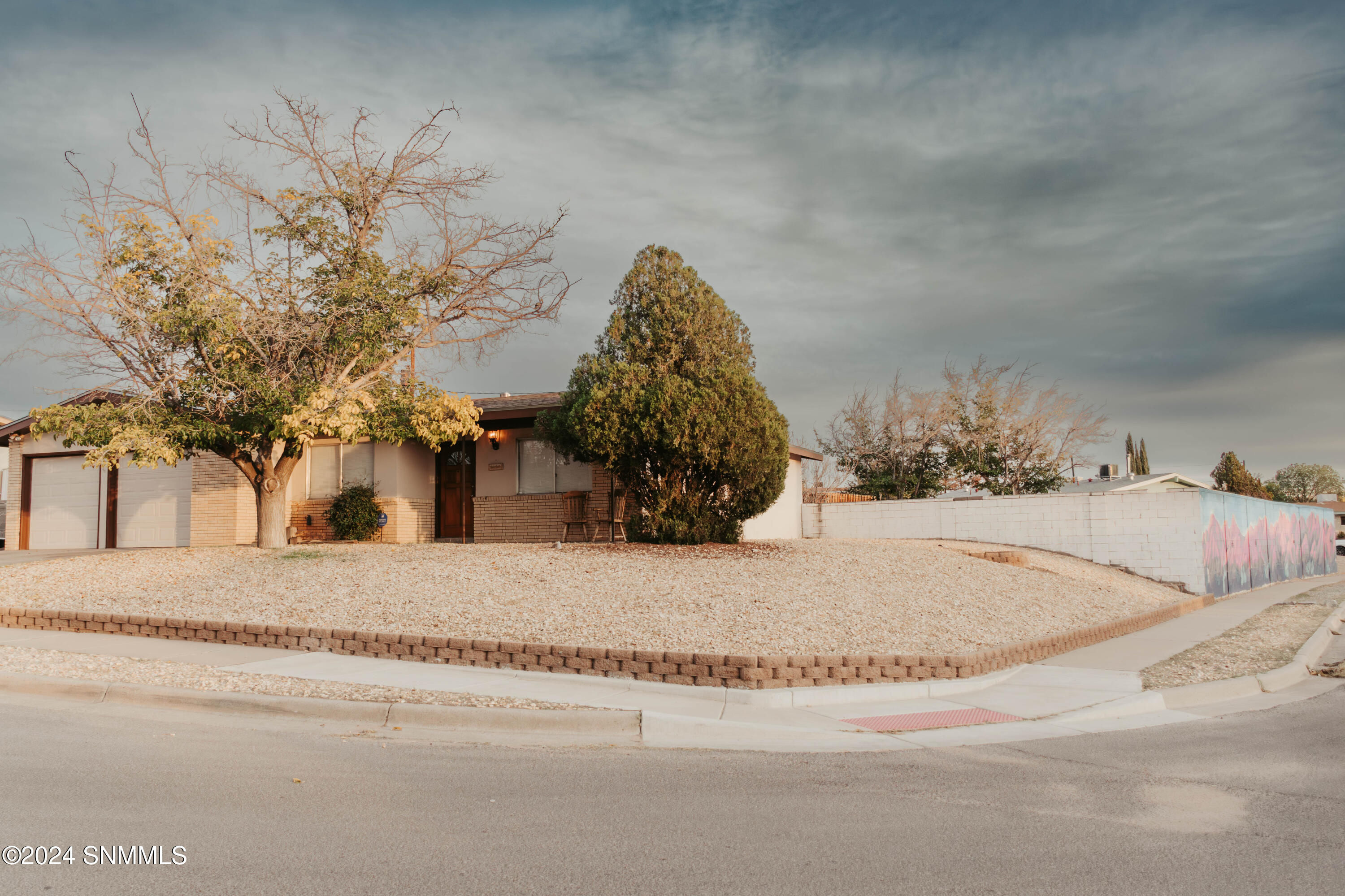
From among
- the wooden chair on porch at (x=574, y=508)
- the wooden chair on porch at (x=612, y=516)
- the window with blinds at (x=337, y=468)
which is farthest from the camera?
the window with blinds at (x=337, y=468)

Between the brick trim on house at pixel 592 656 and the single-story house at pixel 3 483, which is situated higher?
the single-story house at pixel 3 483

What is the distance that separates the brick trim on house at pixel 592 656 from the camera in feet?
27.3

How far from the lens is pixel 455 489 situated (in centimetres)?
2002

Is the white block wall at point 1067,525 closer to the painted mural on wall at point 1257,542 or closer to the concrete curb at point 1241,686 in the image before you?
the painted mural on wall at point 1257,542

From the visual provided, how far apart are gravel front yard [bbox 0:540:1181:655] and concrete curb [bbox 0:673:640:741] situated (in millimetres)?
2046

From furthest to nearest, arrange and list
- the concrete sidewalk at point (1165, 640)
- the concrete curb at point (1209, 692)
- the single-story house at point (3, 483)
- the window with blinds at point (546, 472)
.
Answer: the single-story house at point (3, 483), the window with blinds at point (546, 472), the concrete sidewalk at point (1165, 640), the concrete curb at point (1209, 692)

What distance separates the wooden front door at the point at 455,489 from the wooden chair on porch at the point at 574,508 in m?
2.44

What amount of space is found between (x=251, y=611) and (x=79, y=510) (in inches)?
550

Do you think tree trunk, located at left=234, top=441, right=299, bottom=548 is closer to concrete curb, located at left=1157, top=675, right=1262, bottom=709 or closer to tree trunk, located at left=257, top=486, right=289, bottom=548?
tree trunk, located at left=257, top=486, right=289, bottom=548

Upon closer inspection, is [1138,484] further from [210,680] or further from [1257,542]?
[210,680]

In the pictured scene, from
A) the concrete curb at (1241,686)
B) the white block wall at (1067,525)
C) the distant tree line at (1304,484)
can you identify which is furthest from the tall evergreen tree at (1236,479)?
the concrete curb at (1241,686)

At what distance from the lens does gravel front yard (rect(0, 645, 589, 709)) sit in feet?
24.5

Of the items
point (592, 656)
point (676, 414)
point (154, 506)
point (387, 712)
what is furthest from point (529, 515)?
point (387, 712)

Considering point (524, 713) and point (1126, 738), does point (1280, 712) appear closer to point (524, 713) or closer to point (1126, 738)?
point (1126, 738)
